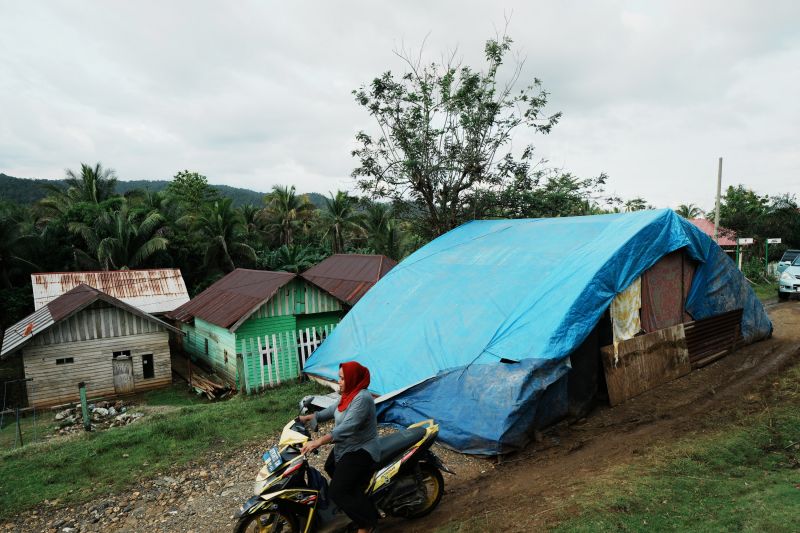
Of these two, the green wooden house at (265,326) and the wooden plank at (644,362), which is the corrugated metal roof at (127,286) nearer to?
the green wooden house at (265,326)

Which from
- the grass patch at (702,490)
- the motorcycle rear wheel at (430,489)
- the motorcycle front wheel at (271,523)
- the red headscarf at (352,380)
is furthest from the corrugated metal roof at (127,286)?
the grass patch at (702,490)

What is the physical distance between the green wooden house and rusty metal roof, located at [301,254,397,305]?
1.14 meters

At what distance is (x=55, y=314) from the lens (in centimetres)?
1484

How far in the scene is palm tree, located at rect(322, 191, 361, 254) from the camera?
3638cm

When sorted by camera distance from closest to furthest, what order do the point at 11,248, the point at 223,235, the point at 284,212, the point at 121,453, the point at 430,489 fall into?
the point at 430,489, the point at 121,453, the point at 11,248, the point at 223,235, the point at 284,212

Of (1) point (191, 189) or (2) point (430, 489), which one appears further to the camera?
(1) point (191, 189)

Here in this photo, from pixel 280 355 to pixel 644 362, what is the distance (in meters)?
8.67

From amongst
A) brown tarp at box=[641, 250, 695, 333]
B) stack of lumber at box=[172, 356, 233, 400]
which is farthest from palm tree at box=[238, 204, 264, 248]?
brown tarp at box=[641, 250, 695, 333]

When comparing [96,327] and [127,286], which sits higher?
[127,286]

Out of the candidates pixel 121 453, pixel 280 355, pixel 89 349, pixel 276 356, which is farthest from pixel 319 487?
pixel 89 349

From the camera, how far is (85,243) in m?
30.2

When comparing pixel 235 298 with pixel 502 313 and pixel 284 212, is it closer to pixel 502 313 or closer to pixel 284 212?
pixel 502 313

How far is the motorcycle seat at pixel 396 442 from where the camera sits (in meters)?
4.52

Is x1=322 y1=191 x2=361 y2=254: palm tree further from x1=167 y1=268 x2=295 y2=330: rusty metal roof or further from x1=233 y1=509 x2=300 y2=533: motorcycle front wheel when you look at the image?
x1=233 y1=509 x2=300 y2=533: motorcycle front wheel
